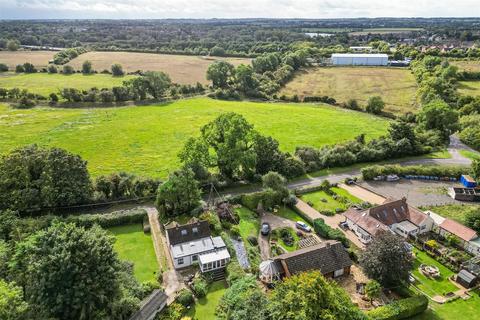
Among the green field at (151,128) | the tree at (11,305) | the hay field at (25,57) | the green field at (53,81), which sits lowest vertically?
the green field at (151,128)

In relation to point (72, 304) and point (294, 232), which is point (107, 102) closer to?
point (294, 232)

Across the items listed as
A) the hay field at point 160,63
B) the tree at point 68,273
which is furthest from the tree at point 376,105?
the tree at point 68,273

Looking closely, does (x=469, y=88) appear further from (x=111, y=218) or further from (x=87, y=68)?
(x=87, y=68)

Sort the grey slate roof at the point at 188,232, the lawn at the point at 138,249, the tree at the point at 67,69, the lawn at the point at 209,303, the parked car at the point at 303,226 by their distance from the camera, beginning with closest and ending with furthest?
A: the lawn at the point at 209,303, the lawn at the point at 138,249, the grey slate roof at the point at 188,232, the parked car at the point at 303,226, the tree at the point at 67,69

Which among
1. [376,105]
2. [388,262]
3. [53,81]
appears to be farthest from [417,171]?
[53,81]

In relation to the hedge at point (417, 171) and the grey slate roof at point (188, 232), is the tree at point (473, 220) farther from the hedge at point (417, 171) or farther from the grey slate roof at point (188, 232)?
the grey slate roof at point (188, 232)

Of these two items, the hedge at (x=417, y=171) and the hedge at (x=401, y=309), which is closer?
the hedge at (x=401, y=309)

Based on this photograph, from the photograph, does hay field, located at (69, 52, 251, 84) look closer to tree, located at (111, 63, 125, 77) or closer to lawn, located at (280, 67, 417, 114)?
tree, located at (111, 63, 125, 77)
